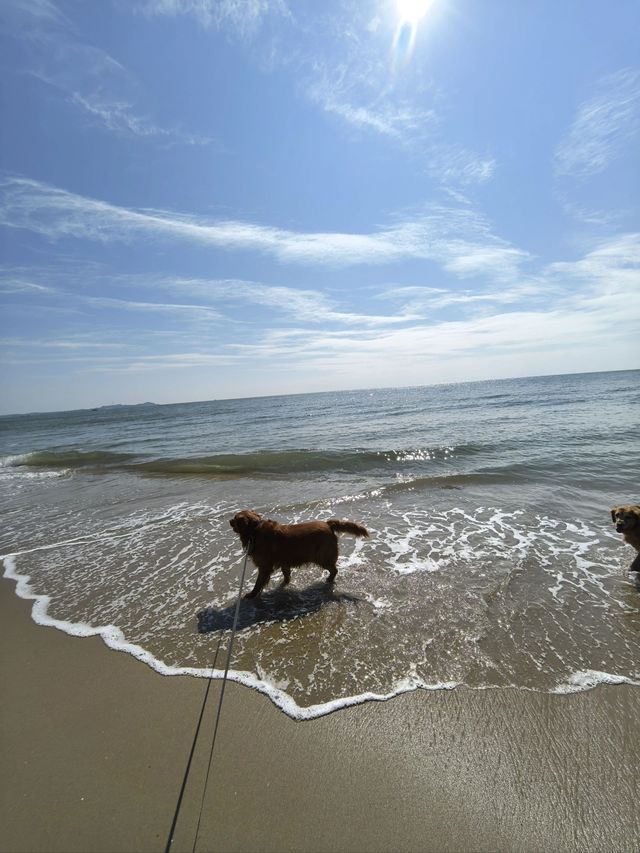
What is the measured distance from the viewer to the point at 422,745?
103 inches

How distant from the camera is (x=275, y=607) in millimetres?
4633

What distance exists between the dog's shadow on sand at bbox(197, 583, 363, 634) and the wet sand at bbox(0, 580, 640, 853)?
0.96m

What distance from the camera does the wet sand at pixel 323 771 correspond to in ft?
6.89

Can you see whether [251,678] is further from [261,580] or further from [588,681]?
[588,681]

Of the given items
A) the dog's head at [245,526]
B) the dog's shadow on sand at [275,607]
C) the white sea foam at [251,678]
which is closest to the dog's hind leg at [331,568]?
the dog's shadow on sand at [275,607]

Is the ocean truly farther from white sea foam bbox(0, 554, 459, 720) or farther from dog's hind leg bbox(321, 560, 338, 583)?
dog's hind leg bbox(321, 560, 338, 583)

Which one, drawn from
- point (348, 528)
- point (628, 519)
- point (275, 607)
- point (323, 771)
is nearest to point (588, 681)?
point (323, 771)

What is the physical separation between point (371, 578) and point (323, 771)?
279cm

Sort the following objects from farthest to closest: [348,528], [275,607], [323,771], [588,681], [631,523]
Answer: [631,523] < [348,528] < [275,607] < [588,681] < [323,771]

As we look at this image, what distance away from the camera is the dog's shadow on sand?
4293mm

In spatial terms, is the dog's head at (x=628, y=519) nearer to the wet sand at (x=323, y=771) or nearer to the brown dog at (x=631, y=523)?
the brown dog at (x=631, y=523)

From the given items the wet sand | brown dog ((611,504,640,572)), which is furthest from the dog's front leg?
brown dog ((611,504,640,572))

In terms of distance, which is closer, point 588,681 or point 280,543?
point 588,681

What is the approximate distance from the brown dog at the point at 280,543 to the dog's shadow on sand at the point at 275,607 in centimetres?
24
